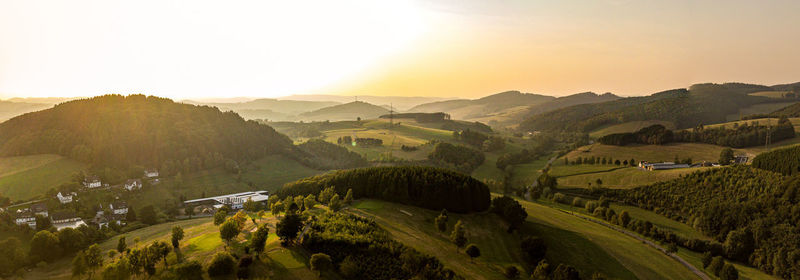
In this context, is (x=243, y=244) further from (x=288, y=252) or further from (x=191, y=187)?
(x=191, y=187)

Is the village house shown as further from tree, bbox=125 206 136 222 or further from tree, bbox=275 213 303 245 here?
tree, bbox=275 213 303 245

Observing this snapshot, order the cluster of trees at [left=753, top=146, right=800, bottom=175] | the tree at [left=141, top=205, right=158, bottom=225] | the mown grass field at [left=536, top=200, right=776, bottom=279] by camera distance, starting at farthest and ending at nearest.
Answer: the cluster of trees at [left=753, top=146, right=800, bottom=175] → the tree at [left=141, top=205, right=158, bottom=225] → the mown grass field at [left=536, top=200, right=776, bottom=279]

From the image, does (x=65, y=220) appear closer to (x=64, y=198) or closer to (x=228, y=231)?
(x=64, y=198)

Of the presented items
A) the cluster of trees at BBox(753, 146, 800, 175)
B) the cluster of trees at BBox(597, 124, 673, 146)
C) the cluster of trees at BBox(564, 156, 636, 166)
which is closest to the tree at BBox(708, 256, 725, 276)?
the cluster of trees at BBox(753, 146, 800, 175)

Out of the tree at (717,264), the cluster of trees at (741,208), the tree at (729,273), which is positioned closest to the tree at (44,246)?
the tree at (729,273)

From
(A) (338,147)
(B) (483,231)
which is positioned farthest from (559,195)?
(A) (338,147)

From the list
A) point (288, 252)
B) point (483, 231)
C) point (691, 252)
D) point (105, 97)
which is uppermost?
point (105, 97)

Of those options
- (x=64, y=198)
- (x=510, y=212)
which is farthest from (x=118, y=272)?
(x=64, y=198)
